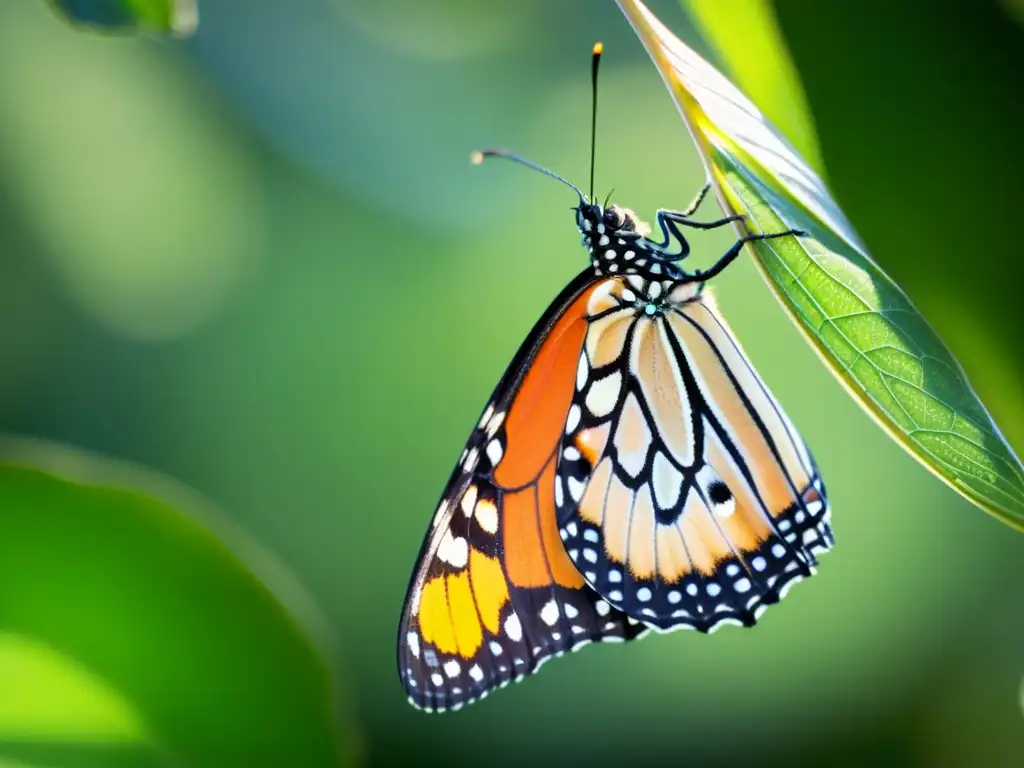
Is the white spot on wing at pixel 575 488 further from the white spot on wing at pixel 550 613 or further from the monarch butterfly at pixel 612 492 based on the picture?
the white spot on wing at pixel 550 613

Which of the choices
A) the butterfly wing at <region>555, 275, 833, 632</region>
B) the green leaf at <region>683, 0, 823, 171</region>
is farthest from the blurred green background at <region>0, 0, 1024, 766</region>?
the green leaf at <region>683, 0, 823, 171</region>

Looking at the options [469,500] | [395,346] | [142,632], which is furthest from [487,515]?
[395,346]

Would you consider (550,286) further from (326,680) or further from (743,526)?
(326,680)

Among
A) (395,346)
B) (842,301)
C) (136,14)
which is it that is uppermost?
(395,346)

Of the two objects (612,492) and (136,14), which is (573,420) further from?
(136,14)

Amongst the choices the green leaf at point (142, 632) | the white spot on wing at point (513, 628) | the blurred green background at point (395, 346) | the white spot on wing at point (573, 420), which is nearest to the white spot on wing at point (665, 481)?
the white spot on wing at point (573, 420)

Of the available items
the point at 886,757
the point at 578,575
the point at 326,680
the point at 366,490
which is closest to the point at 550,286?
the point at 366,490
